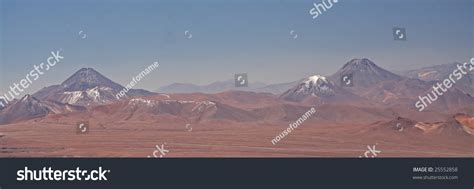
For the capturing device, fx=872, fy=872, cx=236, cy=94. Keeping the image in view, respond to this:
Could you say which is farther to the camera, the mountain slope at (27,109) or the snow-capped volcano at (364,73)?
the snow-capped volcano at (364,73)

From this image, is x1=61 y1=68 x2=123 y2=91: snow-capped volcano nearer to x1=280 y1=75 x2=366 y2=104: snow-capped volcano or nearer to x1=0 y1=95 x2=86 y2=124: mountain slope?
x1=0 y1=95 x2=86 y2=124: mountain slope

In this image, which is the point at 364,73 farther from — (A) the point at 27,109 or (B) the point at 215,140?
(A) the point at 27,109

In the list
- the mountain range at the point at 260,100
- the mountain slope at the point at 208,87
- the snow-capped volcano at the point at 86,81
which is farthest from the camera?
A: the mountain slope at the point at 208,87

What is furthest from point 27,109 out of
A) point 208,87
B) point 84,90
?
point 208,87

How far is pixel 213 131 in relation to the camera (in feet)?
47.1

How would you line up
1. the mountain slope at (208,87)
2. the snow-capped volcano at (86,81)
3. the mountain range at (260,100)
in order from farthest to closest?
the mountain slope at (208,87)
the mountain range at (260,100)
the snow-capped volcano at (86,81)

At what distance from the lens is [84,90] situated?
13766 millimetres

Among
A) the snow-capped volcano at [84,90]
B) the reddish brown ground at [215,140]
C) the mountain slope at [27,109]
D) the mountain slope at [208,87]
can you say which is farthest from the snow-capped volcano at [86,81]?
the mountain slope at [208,87]

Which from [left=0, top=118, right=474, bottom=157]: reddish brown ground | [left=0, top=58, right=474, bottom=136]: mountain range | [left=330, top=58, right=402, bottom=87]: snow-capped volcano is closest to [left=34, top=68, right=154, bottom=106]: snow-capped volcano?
[left=0, top=58, right=474, bottom=136]: mountain range

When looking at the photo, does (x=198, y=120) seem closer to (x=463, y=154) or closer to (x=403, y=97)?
(x=403, y=97)

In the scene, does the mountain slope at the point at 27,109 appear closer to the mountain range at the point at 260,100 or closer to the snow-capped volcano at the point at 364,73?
the mountain range at the point at 260,100

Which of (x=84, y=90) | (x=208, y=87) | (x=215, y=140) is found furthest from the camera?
(x=215, y=140)

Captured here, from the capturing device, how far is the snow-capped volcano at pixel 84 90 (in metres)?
13.8
